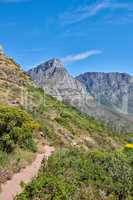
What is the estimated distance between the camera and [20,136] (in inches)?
768

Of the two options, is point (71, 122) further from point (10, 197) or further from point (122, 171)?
point (10, 197)

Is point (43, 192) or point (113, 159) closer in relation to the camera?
point (43, 192)

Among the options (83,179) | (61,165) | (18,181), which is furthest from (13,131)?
(83,179)

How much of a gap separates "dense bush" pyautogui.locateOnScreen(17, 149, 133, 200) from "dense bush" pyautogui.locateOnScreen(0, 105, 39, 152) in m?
2.79

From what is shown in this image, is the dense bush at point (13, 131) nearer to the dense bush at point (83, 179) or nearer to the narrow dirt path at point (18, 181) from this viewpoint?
the narrow dirt path at point (18, 181)

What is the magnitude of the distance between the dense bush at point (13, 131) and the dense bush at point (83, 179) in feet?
9.15

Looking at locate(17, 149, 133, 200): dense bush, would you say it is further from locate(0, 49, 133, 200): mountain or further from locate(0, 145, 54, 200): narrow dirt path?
locate(0, 145, 54, 200): narrow dirt path

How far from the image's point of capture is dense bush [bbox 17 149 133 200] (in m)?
11.7

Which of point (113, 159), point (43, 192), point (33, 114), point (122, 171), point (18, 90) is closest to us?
point (43, 192)

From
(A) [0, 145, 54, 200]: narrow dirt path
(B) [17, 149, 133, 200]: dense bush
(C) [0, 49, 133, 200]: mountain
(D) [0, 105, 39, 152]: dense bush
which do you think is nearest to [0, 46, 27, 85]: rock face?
(C) [0, 49, 133, 200]: mountain

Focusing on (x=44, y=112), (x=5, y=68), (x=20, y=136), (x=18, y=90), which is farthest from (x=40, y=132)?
(x=5, y=68)

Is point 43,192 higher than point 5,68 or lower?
lower

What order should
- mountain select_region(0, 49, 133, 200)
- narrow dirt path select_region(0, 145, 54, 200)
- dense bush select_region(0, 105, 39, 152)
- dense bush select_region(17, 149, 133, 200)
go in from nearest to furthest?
dense bush select_region(17, 149, 133, 200)
mountain select_region(0, 49, 133, 200)
narrow dirt path select_region(0, 145, 54, 200)
dense bush select_region(0, 105, 39, 152)

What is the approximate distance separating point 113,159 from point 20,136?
5.72 m
